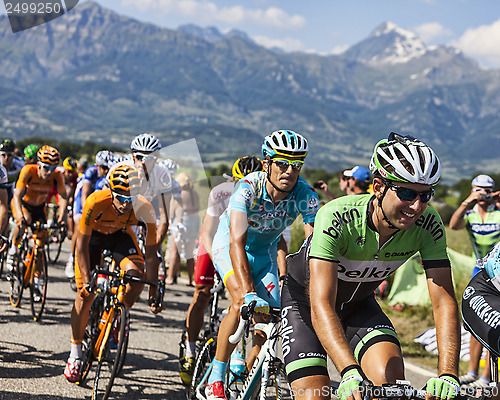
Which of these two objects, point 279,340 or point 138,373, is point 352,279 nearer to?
point 279,340

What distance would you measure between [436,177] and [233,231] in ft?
5.78

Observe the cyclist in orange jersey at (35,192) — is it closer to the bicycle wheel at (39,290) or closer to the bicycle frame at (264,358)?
the bicycle wheel at (39,290)

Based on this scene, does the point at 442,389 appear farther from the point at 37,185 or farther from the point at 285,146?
the point at 37,185

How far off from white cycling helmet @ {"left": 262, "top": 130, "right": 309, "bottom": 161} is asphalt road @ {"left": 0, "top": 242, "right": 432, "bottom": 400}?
2.81 metres

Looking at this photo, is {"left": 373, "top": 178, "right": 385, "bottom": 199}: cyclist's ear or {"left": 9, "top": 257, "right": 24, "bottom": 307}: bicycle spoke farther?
{"left": 9, "top": 257, "right": 24, "bottom": 307}: bicycle spoke

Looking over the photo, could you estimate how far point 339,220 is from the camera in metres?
3.16

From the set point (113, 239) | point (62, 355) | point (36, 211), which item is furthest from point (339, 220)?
point (36, 211)

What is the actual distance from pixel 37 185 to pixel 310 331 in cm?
704

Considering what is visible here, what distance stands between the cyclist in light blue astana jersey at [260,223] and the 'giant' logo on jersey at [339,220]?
3.33 feet

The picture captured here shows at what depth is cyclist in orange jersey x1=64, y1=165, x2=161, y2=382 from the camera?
211 inches

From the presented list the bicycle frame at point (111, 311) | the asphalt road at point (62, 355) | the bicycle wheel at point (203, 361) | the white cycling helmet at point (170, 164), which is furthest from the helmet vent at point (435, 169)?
the white cycling helmet at point (170, 164)

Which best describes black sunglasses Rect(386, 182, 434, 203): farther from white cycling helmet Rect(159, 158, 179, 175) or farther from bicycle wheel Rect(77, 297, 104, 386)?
white cycling helmet Rect(159, 158, 179, 175)

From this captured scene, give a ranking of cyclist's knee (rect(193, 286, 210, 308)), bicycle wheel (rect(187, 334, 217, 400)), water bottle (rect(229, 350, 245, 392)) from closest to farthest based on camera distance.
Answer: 1. water bottle (rect(229, 350, 245, 392))
2. bicycle wheel (rect(187, 334, 217, 400))
3. cyclist's knee (rect(193, 286, 210, 308))

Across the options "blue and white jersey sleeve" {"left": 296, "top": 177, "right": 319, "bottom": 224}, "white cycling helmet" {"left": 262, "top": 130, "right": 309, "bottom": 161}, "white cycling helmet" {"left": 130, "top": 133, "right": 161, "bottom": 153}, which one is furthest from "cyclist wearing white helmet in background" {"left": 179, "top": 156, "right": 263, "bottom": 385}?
"white cycling helmet" {"left": 130, "top": 133, "right": 161, "bottom": 153}
